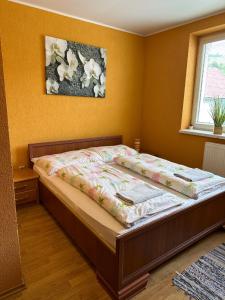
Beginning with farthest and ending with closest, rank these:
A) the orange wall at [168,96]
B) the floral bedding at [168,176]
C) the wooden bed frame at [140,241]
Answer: the orange wall at [168,96] → the floral bedding at [168,176] → the wooden bed frame at [140,241]

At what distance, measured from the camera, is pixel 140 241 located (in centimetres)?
157

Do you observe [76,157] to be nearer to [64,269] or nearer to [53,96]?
[53,96]

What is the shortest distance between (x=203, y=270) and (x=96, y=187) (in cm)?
113

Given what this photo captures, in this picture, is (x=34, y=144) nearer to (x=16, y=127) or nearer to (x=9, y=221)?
(x=16, y=127)

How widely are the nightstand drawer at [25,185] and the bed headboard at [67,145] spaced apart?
402 millimetres

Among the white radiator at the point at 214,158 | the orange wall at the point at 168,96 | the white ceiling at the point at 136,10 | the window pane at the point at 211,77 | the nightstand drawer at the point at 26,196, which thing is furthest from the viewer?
the orange wall at the point at 168,96

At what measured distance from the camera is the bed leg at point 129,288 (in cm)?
150

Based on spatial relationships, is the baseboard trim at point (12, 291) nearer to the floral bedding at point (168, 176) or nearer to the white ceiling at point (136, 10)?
the floral bedding at point (168, 176)

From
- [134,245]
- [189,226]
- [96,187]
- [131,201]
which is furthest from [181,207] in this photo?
[96,187]

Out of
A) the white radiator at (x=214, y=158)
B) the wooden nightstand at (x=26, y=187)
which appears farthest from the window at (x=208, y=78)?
the wooden nightstand at (x=26, y=187)

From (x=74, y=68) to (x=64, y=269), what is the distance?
8.33ft

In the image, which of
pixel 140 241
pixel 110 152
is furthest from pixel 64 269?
pixel 110 152

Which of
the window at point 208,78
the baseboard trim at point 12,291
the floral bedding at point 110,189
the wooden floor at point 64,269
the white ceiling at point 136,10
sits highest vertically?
the white ceiling at point 136,10

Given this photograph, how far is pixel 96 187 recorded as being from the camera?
201cm
